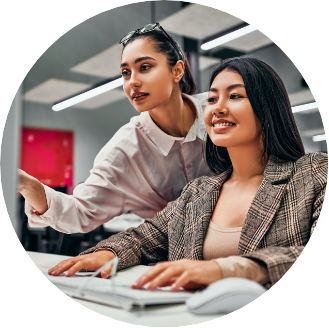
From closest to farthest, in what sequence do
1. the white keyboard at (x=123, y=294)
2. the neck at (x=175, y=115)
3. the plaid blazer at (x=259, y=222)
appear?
1. the white keyboard at (x=123, y=294)
2. the plaid blazer at (x=259, y=222)
3. the neck at (x=175, y=115)

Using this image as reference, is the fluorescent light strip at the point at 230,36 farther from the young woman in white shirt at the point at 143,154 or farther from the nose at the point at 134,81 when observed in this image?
the nose at the point at 134,81

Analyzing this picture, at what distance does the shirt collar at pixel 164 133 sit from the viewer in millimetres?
1022

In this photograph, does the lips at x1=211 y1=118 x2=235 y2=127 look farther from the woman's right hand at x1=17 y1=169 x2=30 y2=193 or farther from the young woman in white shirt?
the woman's right hand at x1=17 y1=169 x2=30 y2=193

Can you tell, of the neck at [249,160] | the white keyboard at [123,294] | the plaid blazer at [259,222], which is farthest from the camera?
the neck at [249,160]

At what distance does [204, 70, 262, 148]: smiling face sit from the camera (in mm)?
836

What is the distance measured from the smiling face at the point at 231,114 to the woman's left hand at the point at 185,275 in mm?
305

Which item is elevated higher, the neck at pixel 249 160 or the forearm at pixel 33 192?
the neck at pixel 249 160

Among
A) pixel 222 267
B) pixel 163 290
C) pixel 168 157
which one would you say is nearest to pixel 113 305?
pixel 163 290

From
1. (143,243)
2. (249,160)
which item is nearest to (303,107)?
(249,160)

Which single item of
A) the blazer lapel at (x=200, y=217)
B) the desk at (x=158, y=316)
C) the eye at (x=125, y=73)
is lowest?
the desk at (x=158, y=316)

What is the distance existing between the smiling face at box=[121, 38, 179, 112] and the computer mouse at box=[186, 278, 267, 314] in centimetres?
51

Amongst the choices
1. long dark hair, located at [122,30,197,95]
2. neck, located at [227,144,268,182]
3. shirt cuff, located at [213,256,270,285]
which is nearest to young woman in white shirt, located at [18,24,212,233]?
long dark hair, located at [122,30,197,95]

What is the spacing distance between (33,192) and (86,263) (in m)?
0.25

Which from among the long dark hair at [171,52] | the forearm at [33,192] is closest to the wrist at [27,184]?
the forearm at [33,192]
